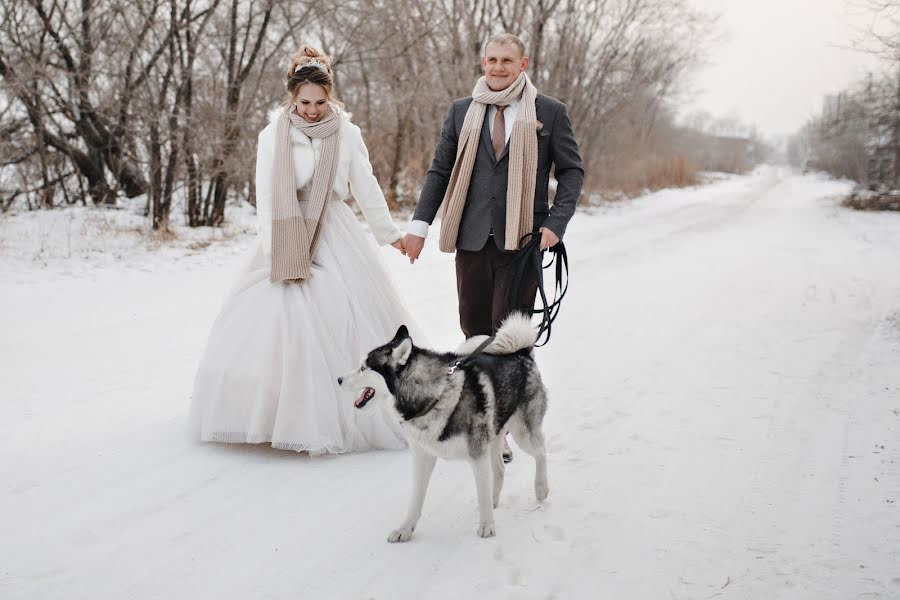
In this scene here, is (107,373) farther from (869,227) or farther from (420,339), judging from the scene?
(869,227)

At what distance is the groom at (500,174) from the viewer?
12.2 ft

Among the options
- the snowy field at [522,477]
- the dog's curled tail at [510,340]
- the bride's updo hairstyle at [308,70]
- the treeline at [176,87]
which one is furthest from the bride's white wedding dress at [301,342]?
the treeline at [176,87]

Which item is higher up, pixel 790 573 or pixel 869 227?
pixel 869 227

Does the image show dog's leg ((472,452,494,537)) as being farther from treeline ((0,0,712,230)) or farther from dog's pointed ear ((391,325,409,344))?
treeline ((0,0,712,230))

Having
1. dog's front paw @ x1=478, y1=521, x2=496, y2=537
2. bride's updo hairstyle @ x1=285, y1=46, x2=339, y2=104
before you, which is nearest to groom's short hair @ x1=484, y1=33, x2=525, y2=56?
bride's updo hairstyle @ x1=285, y1=46, x2=339, y2=104

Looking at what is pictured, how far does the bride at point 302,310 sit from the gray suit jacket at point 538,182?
68 centimetres

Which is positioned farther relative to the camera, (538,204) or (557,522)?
(538,204)

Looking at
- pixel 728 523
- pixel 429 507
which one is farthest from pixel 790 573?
pixel 429 507

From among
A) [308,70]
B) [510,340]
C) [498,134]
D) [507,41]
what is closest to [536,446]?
[510,340]

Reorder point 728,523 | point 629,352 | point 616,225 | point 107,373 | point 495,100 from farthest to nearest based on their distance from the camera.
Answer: point 616,225, point 629,352, point 107,373, point 495,100, point 728,523

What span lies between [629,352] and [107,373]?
415 cm

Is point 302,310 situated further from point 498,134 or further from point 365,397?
point 498,134

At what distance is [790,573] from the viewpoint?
9.19 ft

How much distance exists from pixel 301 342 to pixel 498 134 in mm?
1605
